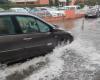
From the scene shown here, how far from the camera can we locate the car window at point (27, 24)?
28.1ft

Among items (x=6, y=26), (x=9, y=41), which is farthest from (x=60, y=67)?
(x=6, y=26)

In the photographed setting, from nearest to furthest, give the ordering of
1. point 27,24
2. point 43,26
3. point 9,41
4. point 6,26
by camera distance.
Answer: point 9,41, point 6,26, point 27,24, point 43,26

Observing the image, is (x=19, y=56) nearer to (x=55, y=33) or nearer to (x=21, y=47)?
(x=21, y=47)

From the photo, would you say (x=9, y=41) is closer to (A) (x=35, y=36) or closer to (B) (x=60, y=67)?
(A) (x=35, y=36)

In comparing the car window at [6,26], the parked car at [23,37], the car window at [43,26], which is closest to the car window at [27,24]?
the parked car at [23,37]

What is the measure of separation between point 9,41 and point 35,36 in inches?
44.7

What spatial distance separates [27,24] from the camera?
884 cm

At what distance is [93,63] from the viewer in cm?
938

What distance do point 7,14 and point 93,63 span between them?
302 cm

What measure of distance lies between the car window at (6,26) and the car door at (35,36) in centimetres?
31

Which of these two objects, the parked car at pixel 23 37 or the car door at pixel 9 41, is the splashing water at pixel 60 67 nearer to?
the parked car at pixel 23 37

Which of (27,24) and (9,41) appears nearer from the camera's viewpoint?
(9,41)

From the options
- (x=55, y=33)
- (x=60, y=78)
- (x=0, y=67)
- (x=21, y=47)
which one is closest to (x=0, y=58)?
(x=0, y=67)

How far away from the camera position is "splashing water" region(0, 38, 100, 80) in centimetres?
776
